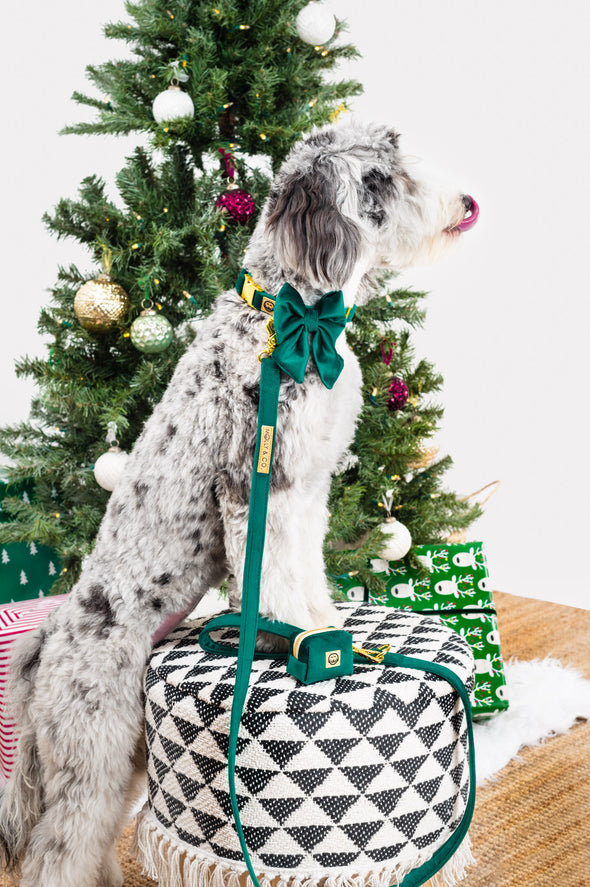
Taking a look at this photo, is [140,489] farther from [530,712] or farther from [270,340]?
[530,712]

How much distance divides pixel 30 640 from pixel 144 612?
330mm

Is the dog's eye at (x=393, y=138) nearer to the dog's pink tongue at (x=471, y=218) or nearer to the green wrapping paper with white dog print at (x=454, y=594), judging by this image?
the dog's pink tongue at (x=471, y=218)

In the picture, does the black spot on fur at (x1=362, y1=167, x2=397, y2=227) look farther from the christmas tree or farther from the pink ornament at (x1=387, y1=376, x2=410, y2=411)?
the pink ornament at (x1=387, y1=376, x2=410, y2=411)

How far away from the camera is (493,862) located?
1771mm

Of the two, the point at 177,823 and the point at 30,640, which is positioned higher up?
the point at 30,640

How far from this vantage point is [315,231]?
1.29 m

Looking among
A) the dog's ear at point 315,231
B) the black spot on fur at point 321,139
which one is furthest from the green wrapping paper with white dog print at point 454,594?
the black spot on fur at point 321,139

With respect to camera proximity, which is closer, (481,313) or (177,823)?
(177,823)

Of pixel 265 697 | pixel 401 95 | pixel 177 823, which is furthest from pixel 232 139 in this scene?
pixel 177 823

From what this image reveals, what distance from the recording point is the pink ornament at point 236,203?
87.2 inches

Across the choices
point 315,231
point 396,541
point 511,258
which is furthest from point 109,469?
point 511,258

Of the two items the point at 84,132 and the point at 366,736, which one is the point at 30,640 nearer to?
the point at 366,736

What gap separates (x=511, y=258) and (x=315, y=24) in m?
1.92

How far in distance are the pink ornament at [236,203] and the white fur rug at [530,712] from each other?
6.21 ft
